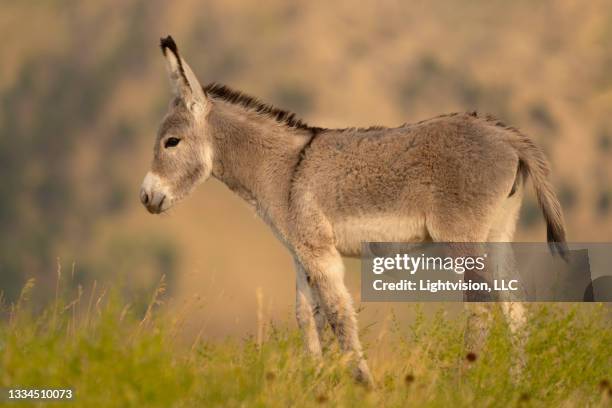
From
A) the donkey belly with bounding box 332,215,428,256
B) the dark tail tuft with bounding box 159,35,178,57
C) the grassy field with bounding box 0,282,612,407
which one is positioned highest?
the dark tail tuft with bounding box 159,35,178,57

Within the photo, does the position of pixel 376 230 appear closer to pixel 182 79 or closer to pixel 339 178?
pixel 339 178

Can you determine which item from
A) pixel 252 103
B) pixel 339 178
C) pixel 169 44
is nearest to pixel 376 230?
pixel 339 178

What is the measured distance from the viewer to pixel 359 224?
7.09 meters

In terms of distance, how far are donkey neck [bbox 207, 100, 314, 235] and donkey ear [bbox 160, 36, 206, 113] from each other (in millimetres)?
231

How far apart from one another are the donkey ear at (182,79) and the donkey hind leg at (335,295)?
215 centimetres

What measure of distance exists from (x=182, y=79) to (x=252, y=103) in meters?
0.91

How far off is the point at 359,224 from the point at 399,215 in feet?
1.36

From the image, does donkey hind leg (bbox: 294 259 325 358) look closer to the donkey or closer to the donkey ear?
the donkey

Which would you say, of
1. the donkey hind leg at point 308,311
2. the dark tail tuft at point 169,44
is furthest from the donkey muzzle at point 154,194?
the donkey hind leg at point 308,311

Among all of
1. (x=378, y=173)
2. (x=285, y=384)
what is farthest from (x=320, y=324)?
(x=285, y=384)

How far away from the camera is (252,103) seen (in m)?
8.36

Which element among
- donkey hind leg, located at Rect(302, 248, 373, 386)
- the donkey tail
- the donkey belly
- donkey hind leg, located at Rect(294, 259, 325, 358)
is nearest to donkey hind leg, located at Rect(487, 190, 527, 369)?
the donkey tail

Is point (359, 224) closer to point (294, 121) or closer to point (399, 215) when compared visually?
point (399, 215)

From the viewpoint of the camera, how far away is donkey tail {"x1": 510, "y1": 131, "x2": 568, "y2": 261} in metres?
6.97
